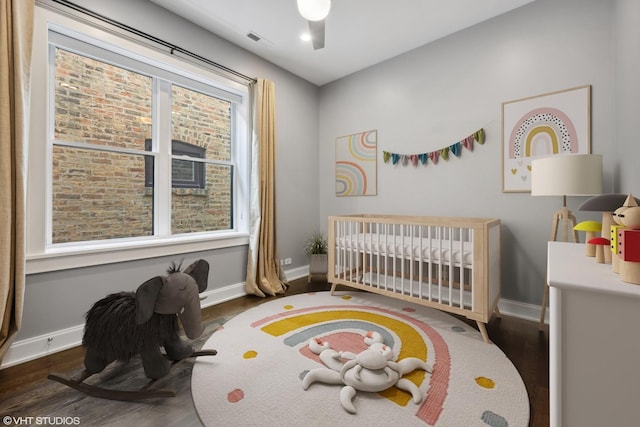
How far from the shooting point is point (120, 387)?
1.47 m

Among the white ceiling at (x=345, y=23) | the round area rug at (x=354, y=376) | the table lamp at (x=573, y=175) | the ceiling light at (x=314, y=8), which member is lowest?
the round area rug at (x=354, y=376)

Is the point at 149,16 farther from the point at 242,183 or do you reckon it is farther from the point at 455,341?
the point at 455,341

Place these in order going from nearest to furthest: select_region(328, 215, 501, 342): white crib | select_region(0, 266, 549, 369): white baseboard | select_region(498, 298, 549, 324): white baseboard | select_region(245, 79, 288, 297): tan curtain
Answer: select_region(0, 266, 549, 369): white baseboard
select_region(328, 215, 501, 342): white crib
select_region(498, 298, 549, 324): white baseboard
select_region(245, 79, 288, 297): tan curtain

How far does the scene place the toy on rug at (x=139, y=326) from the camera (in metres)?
1.36

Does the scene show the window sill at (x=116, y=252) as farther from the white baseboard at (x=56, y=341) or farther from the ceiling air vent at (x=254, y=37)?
the ceiling air vent at (x=254, y=37)

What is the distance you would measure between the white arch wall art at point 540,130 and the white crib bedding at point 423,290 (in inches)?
40.4

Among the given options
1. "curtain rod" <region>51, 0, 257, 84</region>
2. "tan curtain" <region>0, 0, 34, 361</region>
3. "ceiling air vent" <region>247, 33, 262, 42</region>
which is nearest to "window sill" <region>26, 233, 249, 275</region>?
"tan curtain" <region>0, 0, 34, 361</region>

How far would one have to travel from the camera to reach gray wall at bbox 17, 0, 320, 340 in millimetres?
1872

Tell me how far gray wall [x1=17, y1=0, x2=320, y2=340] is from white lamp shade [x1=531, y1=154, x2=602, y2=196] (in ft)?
8.38
